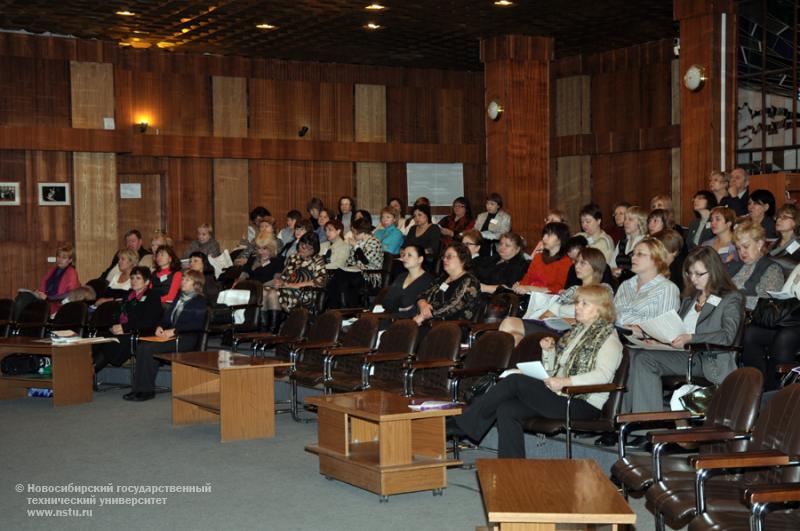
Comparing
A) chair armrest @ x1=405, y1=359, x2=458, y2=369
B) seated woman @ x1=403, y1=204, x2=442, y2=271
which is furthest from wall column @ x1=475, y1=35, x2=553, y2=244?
chair armrest @ x1=405, y1=359, x2=458, y2=369

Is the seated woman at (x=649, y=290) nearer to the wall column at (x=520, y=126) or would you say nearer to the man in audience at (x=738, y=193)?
the man in audience at (x=738, y=193)

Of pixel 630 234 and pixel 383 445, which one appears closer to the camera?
pixel 383 445

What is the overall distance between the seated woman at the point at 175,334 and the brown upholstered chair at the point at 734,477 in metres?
5.75

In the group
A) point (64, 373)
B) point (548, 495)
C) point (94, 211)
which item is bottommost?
point (64, 373)

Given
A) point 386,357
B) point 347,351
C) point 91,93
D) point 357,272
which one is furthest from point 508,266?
point 91,93

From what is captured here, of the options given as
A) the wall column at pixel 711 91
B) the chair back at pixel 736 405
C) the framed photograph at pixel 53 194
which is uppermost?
the wall column at pixel 711 91

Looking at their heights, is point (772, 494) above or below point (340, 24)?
below

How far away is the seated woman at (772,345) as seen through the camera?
613 cm

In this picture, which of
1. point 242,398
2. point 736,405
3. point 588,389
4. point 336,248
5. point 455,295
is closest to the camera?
point 736,405

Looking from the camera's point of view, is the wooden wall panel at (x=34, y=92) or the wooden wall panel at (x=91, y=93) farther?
the wooden wall panel at (x=91, y=93)

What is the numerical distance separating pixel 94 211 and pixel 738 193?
8664 millimetres

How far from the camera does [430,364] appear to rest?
6.38 m

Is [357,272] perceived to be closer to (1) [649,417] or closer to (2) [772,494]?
(1) [649,417]

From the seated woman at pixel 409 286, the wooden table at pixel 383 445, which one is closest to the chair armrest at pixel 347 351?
the seated woman at pixel 409 286
